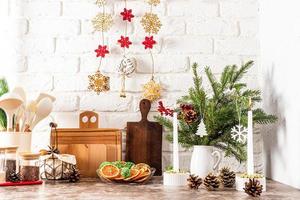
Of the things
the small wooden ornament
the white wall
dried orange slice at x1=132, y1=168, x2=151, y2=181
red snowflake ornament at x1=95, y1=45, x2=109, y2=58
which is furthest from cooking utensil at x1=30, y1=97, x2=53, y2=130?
the white wall

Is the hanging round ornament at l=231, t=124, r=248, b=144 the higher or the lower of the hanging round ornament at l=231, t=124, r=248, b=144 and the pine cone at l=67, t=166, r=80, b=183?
the higher

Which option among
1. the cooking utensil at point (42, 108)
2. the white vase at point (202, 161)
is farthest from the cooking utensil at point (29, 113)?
the white vase at point (202, 161)

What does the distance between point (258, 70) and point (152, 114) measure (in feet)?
1.40

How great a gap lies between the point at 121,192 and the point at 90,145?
0.35 m

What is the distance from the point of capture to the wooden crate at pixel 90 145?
1.48m

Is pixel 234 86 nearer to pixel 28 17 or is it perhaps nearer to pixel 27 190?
pixel 27 190

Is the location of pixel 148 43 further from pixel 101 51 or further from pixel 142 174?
pixel 142 174

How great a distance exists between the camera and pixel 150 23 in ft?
5.31

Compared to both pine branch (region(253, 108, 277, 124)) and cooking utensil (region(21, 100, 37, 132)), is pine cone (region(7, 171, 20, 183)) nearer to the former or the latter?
cooking utensil (region(21, 100, 37, 132))

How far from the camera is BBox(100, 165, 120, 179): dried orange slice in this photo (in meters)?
1.32

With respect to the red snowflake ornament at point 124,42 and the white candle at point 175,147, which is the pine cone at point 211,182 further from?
the red snowflake ornament at point 124,42

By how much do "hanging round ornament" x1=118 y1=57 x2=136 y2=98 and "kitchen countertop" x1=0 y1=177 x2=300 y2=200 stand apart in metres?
0.41

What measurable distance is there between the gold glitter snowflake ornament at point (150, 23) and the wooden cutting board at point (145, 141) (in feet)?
A: 0.87

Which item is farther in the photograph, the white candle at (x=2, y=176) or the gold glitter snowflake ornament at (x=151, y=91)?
the gold glitter snowflake ornament at (x=151, y=91)
